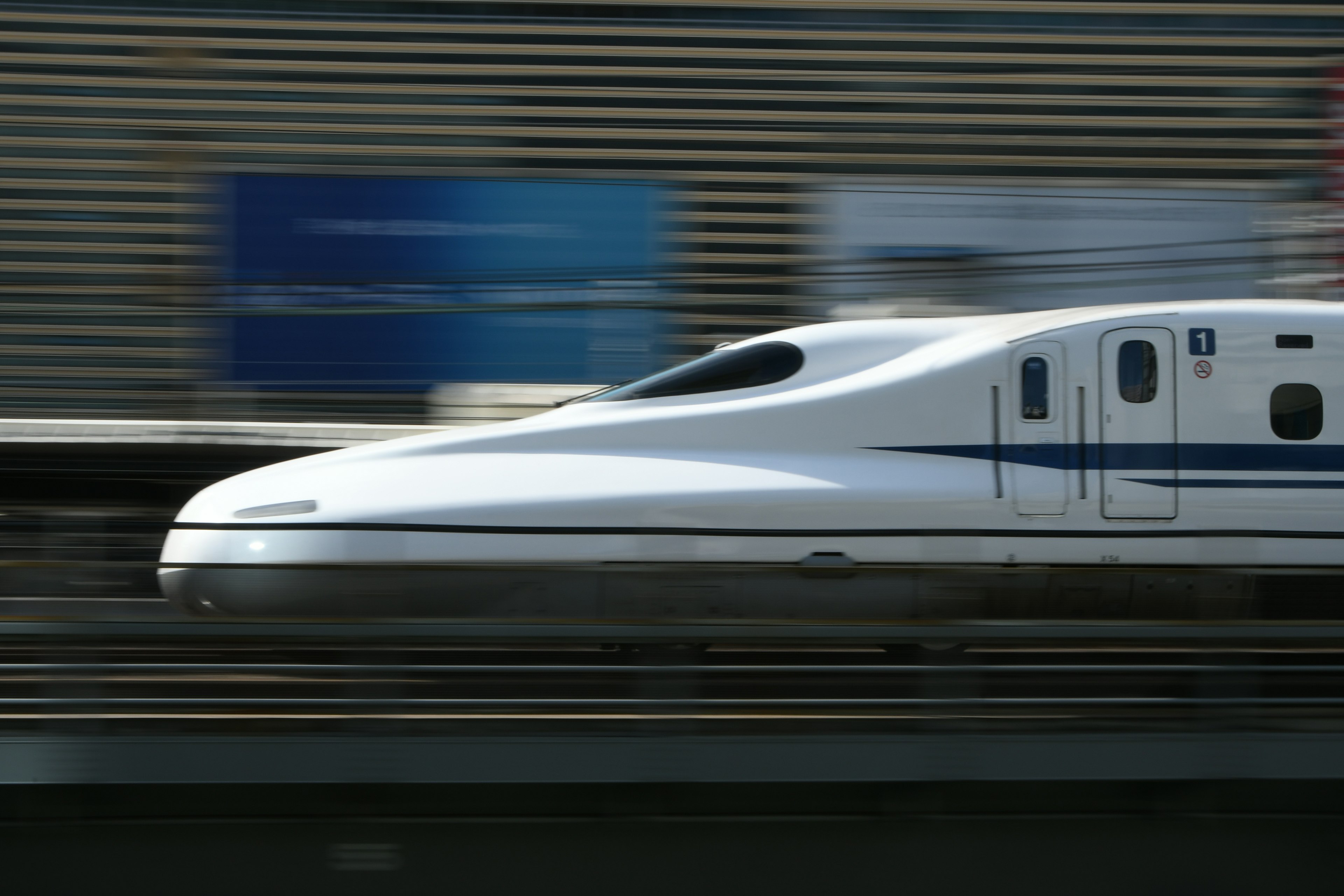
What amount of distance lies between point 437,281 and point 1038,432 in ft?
27.9

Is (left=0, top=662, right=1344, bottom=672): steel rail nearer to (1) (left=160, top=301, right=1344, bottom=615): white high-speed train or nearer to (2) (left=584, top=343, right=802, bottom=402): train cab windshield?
(1) (left=160, top=301, right=1344, bottom=615): white high-speed train

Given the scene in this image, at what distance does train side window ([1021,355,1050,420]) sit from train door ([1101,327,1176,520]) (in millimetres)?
253

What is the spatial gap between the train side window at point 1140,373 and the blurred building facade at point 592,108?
10197 mm

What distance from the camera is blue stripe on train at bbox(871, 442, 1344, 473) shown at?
5141 millimetres

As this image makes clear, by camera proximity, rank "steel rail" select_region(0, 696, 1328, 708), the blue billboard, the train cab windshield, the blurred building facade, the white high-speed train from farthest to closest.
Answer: the blurred building facade
the blue billboard
the train cab windshield
the white high-speed train
"steel rail" select_region(0, 696, 1328, 708)

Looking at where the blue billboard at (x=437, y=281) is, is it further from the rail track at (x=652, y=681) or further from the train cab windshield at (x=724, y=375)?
the rail track at (x=652, y=681)

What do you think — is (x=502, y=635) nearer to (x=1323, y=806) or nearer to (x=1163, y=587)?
(x=1323, y=806)

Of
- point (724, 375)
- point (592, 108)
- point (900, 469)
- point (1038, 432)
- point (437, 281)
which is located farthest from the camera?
point (592, 108)

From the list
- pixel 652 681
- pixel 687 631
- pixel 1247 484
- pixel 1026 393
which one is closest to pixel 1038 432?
pixel 1026 393

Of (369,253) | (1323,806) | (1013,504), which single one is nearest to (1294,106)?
(369,253)

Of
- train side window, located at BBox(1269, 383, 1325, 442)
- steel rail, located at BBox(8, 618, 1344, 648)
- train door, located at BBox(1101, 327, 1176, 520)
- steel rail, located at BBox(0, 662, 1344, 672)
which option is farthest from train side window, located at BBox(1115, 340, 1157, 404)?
steel rail, located at BBox(0, 662, 1344, 672)

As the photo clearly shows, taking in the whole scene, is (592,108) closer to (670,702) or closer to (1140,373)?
(1140,373)

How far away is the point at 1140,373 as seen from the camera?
5.22 metres

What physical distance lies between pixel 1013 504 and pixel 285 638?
10.5ft
